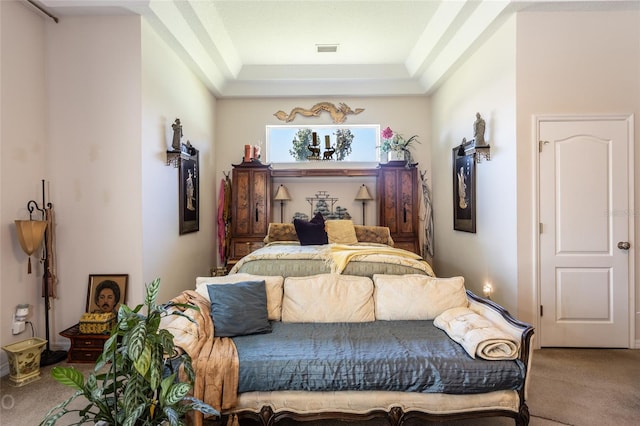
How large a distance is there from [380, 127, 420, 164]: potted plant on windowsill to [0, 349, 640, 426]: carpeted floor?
311cm

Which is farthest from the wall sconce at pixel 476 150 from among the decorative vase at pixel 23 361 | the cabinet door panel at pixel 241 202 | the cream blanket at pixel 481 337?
the decorative vase at pixel 23 361

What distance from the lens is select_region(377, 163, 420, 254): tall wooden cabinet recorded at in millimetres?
4930

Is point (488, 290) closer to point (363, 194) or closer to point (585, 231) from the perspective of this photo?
point (585, 231)

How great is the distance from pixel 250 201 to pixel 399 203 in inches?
88.9

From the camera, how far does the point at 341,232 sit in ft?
14.8

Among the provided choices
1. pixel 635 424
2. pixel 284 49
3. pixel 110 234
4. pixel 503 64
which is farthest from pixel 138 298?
pixel 503 64

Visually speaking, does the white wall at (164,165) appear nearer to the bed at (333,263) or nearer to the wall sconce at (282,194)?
the bed at (333,263)

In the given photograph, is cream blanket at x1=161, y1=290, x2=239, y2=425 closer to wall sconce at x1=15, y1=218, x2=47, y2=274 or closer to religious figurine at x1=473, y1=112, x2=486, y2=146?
wall sconce at x1=15, y1=218, x2=47, y2=274

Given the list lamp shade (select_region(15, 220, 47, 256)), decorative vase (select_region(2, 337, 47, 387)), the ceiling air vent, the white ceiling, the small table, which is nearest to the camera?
decorative vase (select_region(2, 337, 47, 387))

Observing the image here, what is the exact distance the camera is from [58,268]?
10.2ft

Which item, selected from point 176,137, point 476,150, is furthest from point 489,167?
point 176,137

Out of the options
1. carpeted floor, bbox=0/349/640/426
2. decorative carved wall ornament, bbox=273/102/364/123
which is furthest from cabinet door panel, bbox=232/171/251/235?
carpeted floor, bbox=0/349/640/426

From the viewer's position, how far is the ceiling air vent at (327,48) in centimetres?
429

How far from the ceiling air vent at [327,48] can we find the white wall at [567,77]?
2.16m
